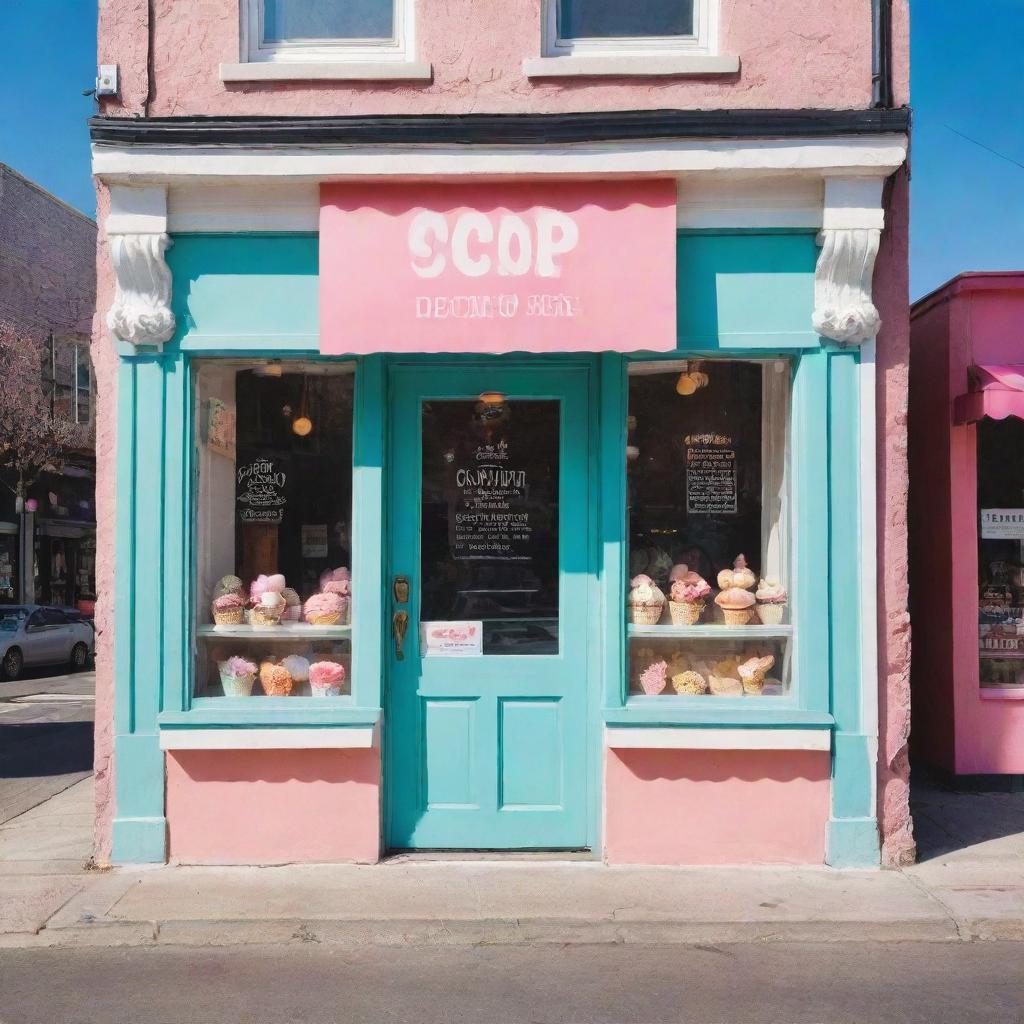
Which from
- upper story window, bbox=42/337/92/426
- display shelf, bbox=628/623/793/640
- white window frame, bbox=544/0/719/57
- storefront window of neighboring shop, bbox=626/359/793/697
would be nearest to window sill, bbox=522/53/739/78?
white window frame, bbox=544/0/719/57

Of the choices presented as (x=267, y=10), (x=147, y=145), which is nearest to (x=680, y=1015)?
(x=147, y=145)

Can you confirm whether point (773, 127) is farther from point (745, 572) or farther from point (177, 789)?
point (177, 789)

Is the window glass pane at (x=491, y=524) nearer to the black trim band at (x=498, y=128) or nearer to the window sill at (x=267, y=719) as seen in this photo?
the window sill at (x=267, y=719)

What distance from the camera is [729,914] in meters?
4.91

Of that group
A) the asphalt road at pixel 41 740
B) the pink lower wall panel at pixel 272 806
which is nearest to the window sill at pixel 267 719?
the pink lower wall panel at pixel 272 806

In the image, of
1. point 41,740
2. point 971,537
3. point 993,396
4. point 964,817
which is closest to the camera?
point 993,396

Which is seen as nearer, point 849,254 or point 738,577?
point 849,254

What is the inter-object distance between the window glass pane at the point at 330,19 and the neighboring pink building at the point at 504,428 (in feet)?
0.06

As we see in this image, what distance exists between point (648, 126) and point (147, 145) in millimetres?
2680

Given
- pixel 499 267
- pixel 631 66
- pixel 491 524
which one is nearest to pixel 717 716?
pixel 491 524

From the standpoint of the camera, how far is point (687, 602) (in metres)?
5.92

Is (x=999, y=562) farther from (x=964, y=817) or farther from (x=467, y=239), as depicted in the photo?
(x=467, y=239)

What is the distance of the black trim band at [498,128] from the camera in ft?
17.9

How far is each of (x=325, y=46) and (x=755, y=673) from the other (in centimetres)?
440
